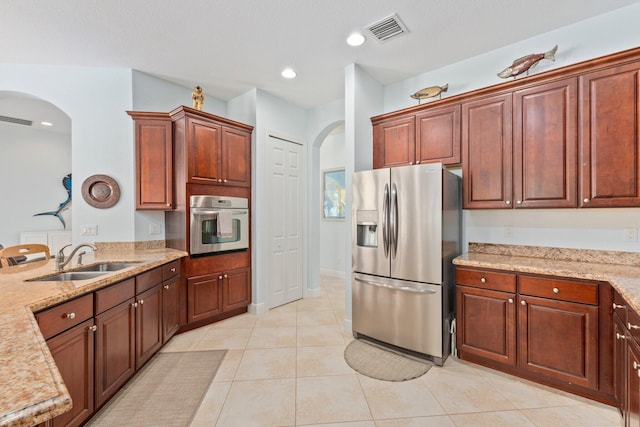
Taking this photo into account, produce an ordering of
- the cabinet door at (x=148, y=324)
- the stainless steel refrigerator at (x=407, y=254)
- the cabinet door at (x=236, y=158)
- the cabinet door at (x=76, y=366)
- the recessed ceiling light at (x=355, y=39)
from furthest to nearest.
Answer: the cabinet door at (x=236, y=158)
the recessed ceiling light at (x=355, y=39)
the stainless steel refrigerator at (x=407, y=254)
the cabinet door at (x=148, y=324)
the cabinet door at (x=76, y=366)

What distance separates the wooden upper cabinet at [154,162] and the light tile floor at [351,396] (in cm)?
153

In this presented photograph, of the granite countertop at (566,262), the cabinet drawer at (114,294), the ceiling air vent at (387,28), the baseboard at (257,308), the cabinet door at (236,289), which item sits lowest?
the baseboard at (257,308)

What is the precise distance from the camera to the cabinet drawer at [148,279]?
7.55 feet

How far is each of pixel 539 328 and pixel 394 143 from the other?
206 cm

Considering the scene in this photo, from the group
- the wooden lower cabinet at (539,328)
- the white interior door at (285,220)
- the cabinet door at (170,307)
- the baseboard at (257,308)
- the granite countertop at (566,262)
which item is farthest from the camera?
the white interior door at (285,220)

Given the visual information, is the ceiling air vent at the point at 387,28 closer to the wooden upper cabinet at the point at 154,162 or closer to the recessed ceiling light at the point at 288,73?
the recessed ceiling light at the point at 288,73

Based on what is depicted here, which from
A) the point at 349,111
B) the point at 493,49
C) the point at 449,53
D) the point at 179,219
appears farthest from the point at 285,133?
the point at 493,49

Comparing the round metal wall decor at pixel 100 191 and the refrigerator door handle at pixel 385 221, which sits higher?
the round metal wall decor at pixel 100 191

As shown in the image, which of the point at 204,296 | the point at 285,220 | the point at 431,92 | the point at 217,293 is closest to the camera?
the point at 431,92

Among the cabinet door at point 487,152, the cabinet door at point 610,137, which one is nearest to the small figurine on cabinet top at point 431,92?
the cabinet door at point 487,152

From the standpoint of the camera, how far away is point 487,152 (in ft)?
8.37

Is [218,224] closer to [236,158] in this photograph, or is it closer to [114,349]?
[236,158]

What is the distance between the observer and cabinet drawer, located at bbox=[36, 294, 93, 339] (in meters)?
1.45

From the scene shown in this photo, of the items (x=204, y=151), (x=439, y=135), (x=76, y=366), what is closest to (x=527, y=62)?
(x=439, y=135)
